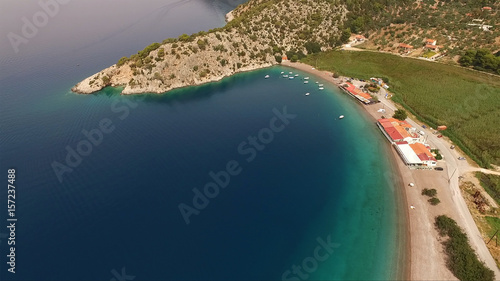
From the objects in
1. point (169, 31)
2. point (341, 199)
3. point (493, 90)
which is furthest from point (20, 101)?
point (493, 90)

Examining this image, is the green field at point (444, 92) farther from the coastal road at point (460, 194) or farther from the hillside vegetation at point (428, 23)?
the hillside vegetation at point (428, 23)

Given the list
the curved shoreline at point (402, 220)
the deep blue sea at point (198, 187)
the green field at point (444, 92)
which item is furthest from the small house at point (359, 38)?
the curved shoreline at point (402, 220)

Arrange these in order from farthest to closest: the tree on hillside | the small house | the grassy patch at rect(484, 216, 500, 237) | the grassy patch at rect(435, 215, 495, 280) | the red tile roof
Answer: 1. the small house
2. the tree on hillside
3. the red tile roof
4. the grassy patch at rect(484, 216, 500, 237)
5. the grassy patch at rect(435, 215, 495, 280)

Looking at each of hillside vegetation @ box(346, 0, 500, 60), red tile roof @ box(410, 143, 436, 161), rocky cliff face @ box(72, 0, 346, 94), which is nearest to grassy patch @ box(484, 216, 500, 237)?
red tile roof @ box(410, 143, 436, 161)

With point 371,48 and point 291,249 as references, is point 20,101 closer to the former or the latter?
point 291,249

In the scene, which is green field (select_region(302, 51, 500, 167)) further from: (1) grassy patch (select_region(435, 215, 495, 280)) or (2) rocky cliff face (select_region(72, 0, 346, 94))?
(1) grassy patch (select_region(435, 215, 495, 280))

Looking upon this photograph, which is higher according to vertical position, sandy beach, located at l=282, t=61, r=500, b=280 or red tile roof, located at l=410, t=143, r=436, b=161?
red tile roof, located at l=410, t=143, r=436, b=161

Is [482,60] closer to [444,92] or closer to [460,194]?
[444,92]
